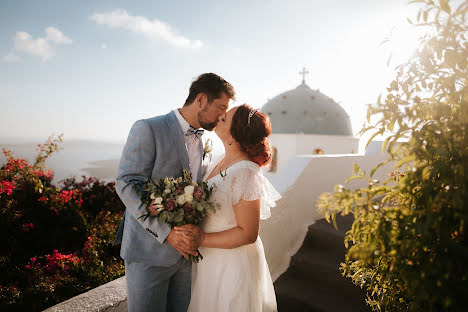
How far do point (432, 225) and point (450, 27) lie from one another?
2.68 ft

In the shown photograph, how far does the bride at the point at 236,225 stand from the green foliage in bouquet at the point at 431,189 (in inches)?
37.1

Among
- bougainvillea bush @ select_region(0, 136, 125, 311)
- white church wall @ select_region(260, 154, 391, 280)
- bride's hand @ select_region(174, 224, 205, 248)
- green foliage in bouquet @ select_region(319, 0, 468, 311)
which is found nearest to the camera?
green foliage in bouquet @ select_region(319, 0, 468, 311)

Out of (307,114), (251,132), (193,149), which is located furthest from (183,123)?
(307,114)

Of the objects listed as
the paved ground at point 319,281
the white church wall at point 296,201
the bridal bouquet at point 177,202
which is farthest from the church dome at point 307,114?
the bridal bouquet at point 177,202

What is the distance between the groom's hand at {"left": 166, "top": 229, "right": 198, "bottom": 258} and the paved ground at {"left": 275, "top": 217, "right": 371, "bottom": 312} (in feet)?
6.63

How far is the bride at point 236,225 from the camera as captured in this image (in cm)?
204

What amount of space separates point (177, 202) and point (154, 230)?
0.34 m

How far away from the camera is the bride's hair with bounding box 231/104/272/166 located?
7.25ft

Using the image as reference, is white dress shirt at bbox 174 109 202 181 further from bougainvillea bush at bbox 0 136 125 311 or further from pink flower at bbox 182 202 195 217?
bougainvillea bush at bbox 0 136 125 311

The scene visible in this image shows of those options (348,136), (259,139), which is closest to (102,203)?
(259,139)

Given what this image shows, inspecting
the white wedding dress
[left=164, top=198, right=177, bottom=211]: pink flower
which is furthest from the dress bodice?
[left=164, top=198, right=177, bottom=211]: pink flower

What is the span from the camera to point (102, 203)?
6.62m

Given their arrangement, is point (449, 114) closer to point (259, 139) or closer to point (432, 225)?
point (432, 225)

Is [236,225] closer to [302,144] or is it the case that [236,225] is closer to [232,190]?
[232,190]
